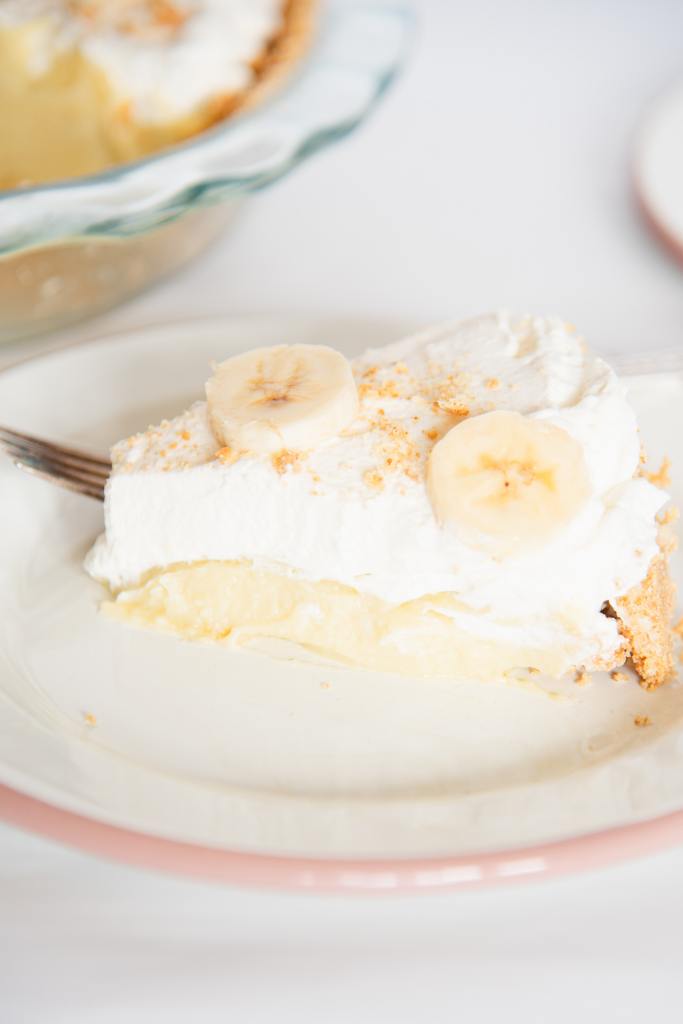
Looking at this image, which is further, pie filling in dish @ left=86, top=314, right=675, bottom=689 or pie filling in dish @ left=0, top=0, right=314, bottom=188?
pie filling in dish @ left=0, top=0, right=314, bottom=188

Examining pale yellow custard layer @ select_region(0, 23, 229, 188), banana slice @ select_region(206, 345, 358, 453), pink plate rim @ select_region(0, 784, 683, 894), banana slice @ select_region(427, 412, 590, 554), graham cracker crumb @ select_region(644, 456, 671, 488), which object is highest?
pale yellow custard layer @ select_region(0, 23, 229, 188)

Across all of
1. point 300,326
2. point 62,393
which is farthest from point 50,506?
point 300,326

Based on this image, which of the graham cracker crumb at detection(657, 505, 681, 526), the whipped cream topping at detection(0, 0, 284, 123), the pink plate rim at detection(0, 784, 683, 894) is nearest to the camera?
the pink plate rim at detection(0, 784, 683, 894)

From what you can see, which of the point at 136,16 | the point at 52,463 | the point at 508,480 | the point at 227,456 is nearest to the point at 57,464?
the point at 52,463

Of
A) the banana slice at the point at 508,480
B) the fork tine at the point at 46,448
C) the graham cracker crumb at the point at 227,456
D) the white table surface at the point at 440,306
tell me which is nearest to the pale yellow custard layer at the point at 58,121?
the white table surface at the point at 440,306

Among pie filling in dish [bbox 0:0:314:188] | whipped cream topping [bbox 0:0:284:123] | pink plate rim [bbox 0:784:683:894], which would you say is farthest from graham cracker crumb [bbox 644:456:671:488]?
whipped cream topping [bbox 0:0:284:123]

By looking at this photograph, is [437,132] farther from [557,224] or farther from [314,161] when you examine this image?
[557,224]

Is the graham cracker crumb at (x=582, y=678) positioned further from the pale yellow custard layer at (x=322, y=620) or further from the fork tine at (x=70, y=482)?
the fork tine at (x=70, y=482)

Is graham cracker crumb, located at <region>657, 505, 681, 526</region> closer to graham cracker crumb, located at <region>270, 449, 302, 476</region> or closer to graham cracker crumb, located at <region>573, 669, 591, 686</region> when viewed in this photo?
graham cracker crumb, located at <region>573, 669, 591, 686</region>
